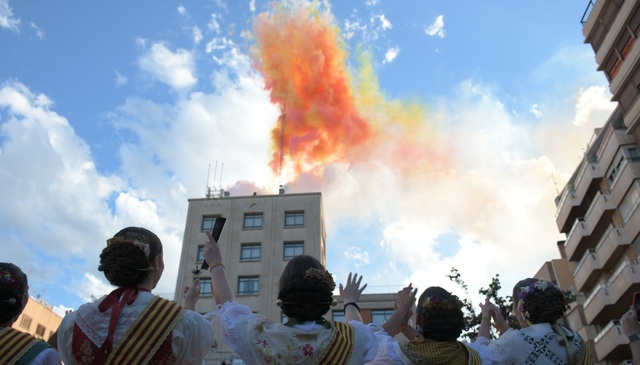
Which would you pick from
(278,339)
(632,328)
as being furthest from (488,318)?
(278,339)

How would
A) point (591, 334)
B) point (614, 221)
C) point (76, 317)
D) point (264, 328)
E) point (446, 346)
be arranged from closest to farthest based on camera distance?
point (76, 317) < point (264, 328) < point (446, 346) < point (614, 221) < point (591, 334)

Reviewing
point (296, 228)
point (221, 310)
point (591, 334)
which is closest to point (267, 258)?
point (296, 228)

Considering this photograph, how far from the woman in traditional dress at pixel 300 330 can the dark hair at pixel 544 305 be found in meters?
1.50

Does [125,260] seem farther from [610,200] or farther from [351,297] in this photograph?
[610,200]

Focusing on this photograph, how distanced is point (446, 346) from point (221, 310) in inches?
67.8

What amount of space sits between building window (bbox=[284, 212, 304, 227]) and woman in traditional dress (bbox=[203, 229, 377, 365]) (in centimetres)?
3861

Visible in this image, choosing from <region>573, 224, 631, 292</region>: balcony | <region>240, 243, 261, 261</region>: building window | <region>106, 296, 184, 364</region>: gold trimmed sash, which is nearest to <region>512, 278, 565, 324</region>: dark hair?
<region>106, 296, 184, 364</region>: gold trimmed sash

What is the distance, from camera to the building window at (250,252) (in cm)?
4109

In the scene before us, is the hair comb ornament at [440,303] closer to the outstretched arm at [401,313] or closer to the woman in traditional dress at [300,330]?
the outstretched arm at [401,313]

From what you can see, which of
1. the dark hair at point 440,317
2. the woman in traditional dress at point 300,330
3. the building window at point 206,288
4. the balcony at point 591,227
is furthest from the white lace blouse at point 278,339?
the building window at point 206,288

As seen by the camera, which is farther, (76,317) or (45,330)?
(45,330)

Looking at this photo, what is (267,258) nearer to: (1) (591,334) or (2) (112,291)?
(1) (591,334)

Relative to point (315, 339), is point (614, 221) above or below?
above

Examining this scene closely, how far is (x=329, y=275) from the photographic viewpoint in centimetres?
386
